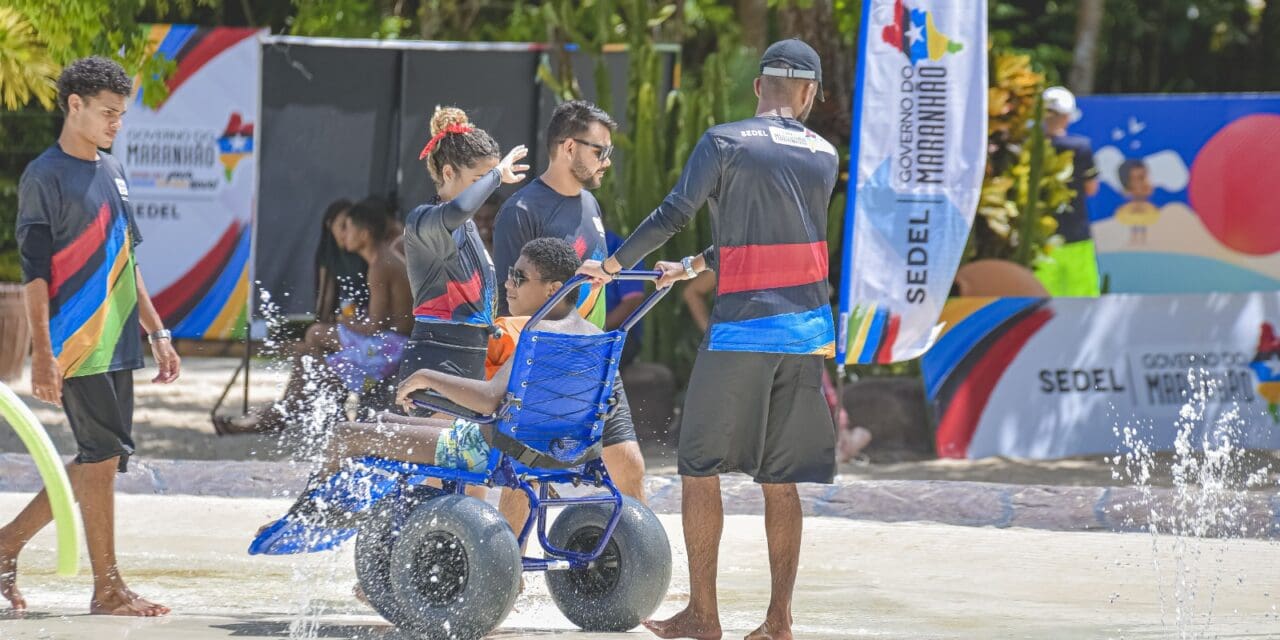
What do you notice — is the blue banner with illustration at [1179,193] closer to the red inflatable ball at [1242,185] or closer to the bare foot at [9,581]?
the red inflatable ball at [1242,185]

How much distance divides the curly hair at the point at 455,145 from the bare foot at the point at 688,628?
1.73 metres

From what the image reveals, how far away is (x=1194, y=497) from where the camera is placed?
8.77 m

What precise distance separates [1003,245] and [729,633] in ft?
23.3

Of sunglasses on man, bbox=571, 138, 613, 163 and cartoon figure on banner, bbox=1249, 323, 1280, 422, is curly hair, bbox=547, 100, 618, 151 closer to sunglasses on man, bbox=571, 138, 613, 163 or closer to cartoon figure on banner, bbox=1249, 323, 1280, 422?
sunglasses on man, bbox=571, 138, 613, 163

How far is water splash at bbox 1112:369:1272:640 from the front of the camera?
6.84 meters

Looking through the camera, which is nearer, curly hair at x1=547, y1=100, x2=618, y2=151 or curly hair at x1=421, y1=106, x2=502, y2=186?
curly hair at x1=421, y1=106, x2=502, y2=186

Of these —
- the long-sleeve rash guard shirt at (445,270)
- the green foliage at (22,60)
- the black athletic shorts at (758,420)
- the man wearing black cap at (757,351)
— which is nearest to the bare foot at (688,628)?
the man wearing black cap at (757,351)

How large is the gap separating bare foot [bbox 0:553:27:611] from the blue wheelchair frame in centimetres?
91

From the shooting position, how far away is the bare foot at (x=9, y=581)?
6168mm

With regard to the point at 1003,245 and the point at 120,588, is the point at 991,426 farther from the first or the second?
the point at 120,588

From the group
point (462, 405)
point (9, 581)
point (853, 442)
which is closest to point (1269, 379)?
point (853, 442)

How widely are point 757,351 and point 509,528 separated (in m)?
0.96

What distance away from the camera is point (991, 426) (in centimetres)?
1060

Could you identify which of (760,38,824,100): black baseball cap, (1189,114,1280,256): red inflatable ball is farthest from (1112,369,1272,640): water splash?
(1189,114,1280,256): red inflatable ball
